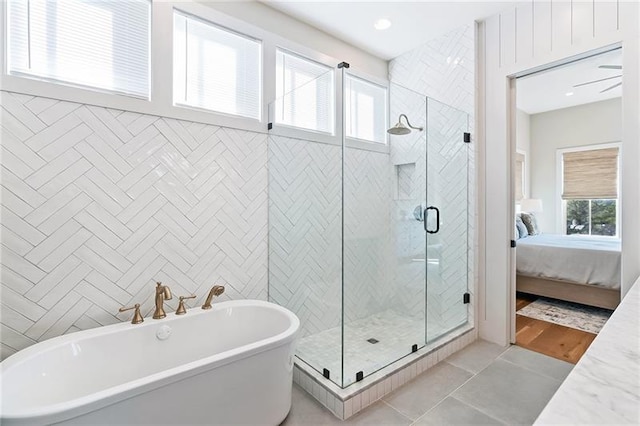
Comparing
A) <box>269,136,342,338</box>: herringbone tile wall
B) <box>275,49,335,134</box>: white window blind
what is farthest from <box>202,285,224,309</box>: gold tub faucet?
<box>275,49,335,134</box>: white window blind

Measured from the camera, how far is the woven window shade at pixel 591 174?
18.0 feet

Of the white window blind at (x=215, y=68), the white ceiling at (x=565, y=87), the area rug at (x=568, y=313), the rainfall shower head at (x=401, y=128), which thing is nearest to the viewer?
the white window blind at (x=215, y=68)

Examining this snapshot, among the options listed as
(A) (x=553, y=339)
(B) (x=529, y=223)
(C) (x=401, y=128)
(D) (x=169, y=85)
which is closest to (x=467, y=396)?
(A) (x=553, y=339)

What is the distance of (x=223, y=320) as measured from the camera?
218 centimetres

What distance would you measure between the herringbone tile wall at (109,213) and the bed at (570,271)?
11.9 ft

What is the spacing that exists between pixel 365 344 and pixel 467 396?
2.71 ft

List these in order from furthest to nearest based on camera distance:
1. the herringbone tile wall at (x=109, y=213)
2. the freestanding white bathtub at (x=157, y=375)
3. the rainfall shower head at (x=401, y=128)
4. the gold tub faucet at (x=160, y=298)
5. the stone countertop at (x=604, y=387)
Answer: the rainfall shower head at (x=401, y=128) < the gold tub faucet at (x=160, y=298) < the herringbone tile wall at (x=109, y=213) < the freestanding white bathtub at (x=157, y=375) < the stone countertop at (x=604, y=387)

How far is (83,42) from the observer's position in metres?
1.90

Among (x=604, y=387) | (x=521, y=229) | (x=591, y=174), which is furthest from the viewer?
(x=591, y=174)

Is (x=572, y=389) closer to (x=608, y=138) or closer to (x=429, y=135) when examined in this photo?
(x=429, y=135)

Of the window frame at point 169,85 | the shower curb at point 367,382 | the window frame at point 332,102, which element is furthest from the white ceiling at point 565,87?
the shower curb at point 367,382

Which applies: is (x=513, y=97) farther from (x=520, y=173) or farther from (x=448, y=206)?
(x=520, y=173)

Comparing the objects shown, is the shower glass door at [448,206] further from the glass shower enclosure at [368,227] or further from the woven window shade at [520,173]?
the woven window shade at [520,173]

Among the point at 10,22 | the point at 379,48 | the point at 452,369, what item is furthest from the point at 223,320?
the point at 379,48
